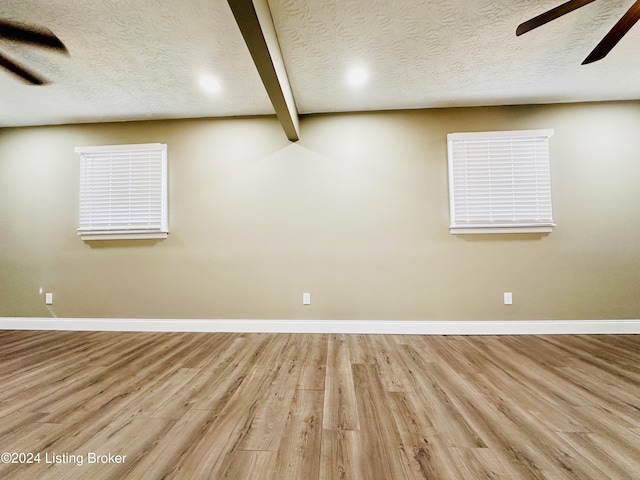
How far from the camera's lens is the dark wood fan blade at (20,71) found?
201 cm

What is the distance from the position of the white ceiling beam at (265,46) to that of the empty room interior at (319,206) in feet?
0.10

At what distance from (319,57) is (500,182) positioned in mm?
2305

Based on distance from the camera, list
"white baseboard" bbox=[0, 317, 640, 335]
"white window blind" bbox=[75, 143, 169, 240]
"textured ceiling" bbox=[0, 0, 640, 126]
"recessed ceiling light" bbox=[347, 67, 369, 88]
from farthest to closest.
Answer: "white window blind" bbox=[75, 143, 169, 240]
"white baseboard" bbox=[0, 317, 640, 335]
"recessed ceiling light" bbox=[347, 67, 369, 88]
"textured ceiling" bbox=[0, 0, 640, 126]

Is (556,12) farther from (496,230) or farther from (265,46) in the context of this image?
(496,230)

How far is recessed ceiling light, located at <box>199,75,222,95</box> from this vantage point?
256cm

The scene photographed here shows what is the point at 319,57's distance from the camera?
229 centimetres

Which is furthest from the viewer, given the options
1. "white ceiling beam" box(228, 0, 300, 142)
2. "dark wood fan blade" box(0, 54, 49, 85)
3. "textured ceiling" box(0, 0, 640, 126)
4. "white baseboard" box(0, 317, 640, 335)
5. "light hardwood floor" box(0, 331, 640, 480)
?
"white baseboard" box(0, 317, 640, 335)

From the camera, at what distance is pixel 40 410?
1551 mm

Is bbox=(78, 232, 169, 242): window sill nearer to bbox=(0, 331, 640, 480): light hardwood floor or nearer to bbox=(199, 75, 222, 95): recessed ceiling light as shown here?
bbox=(0, 331, 640, 480): light hardwood floor

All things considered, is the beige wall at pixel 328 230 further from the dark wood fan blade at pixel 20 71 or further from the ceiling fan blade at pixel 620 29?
the ceiling fan blade at pixel 620 29

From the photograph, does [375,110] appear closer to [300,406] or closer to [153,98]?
[153,98]

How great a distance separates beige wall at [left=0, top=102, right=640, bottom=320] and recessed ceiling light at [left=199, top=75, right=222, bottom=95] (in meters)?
0.55

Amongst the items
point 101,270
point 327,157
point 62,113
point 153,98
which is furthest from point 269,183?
point 62,113

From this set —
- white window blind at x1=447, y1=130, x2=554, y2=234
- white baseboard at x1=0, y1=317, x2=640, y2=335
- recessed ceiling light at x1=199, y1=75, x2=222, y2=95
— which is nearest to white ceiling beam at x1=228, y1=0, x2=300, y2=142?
recessed ceiling light at x1=199, y1=75, x2=222, y2=95
